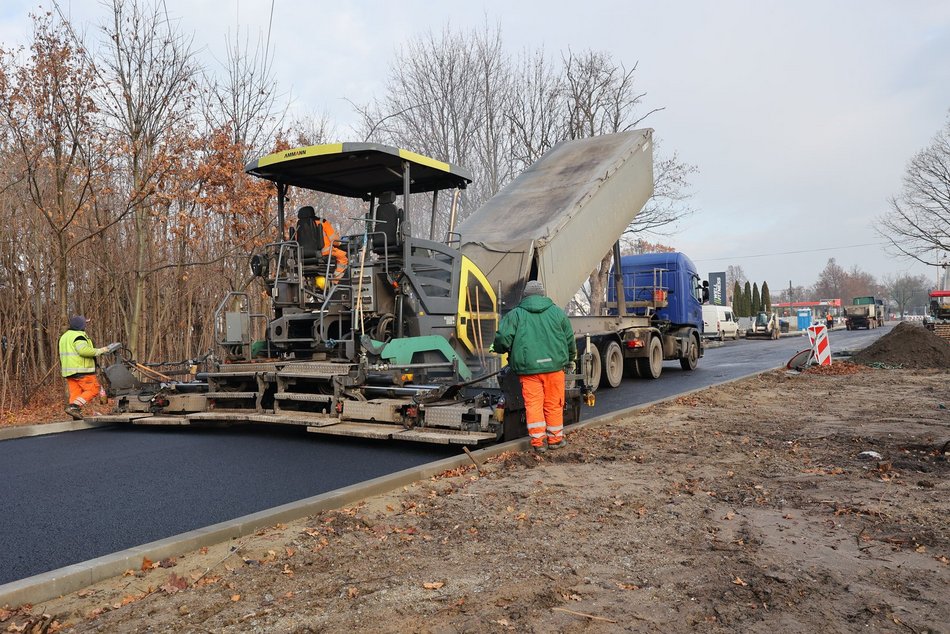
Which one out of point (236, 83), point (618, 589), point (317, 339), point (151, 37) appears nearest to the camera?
point (618, 589)

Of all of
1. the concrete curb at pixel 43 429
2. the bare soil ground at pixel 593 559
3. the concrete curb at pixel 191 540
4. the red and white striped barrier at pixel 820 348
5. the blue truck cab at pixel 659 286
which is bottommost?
the bare soil ground at pixel 593 559

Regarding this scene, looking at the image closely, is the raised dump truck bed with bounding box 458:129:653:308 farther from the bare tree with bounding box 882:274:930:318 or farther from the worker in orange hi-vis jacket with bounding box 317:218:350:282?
the bare tree with bounding box 882:274:930:318

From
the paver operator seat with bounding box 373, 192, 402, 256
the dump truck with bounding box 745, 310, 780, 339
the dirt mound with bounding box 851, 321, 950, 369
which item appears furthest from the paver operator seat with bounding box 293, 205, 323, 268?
the dump truck with bounding box 745, 310, 780, 339

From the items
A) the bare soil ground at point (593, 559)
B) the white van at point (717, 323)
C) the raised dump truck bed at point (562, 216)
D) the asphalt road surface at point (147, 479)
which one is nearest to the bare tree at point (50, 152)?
the asphalt road surface at point (147, 479)

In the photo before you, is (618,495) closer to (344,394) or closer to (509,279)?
(344,394)

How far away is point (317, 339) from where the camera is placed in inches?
301

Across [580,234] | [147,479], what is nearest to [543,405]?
[147,479]

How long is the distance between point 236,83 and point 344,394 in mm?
8432

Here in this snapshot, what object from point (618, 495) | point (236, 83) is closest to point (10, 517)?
point (618, 495)

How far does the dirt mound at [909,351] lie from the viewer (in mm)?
15508

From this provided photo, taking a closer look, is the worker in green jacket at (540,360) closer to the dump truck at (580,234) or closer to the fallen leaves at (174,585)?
the dump truck at (580,234)

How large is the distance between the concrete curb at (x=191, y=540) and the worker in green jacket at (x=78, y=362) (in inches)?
215

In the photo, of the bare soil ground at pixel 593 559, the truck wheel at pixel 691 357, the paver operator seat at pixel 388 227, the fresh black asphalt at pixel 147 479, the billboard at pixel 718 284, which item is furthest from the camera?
the billboard at pixel 718 284

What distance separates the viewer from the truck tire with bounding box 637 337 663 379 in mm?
14701
